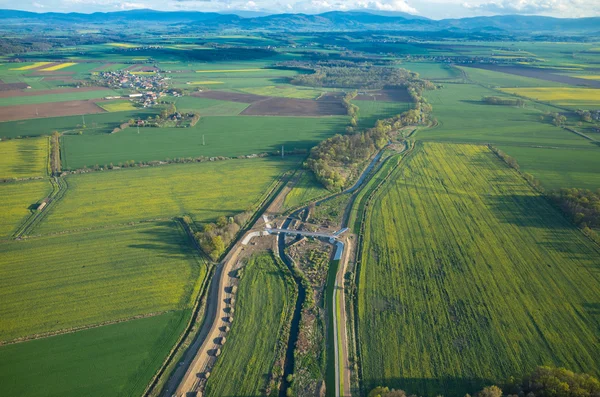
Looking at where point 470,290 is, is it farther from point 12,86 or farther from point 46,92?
point 12,86

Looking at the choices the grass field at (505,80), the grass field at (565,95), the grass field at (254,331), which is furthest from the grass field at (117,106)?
the grass field at (505,80)

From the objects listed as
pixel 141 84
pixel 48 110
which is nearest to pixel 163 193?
pixel 48 110

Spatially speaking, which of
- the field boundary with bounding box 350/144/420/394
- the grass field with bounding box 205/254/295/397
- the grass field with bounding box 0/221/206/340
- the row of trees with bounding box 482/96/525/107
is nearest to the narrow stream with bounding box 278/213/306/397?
the grass field with bounding box 205/254/295/397

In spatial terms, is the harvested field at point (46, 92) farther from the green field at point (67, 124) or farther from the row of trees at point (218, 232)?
the row of trees at point (218, 232)

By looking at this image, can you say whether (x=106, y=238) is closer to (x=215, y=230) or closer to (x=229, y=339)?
(x=215, y=230)

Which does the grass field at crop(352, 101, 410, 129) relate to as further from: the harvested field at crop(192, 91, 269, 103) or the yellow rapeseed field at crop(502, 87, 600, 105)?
the yellow rapeseed field at crop(502, 87, 600, 105)

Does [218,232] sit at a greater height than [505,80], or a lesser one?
lesser

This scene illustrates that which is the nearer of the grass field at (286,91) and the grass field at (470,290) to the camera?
the grass field at (470,290)
